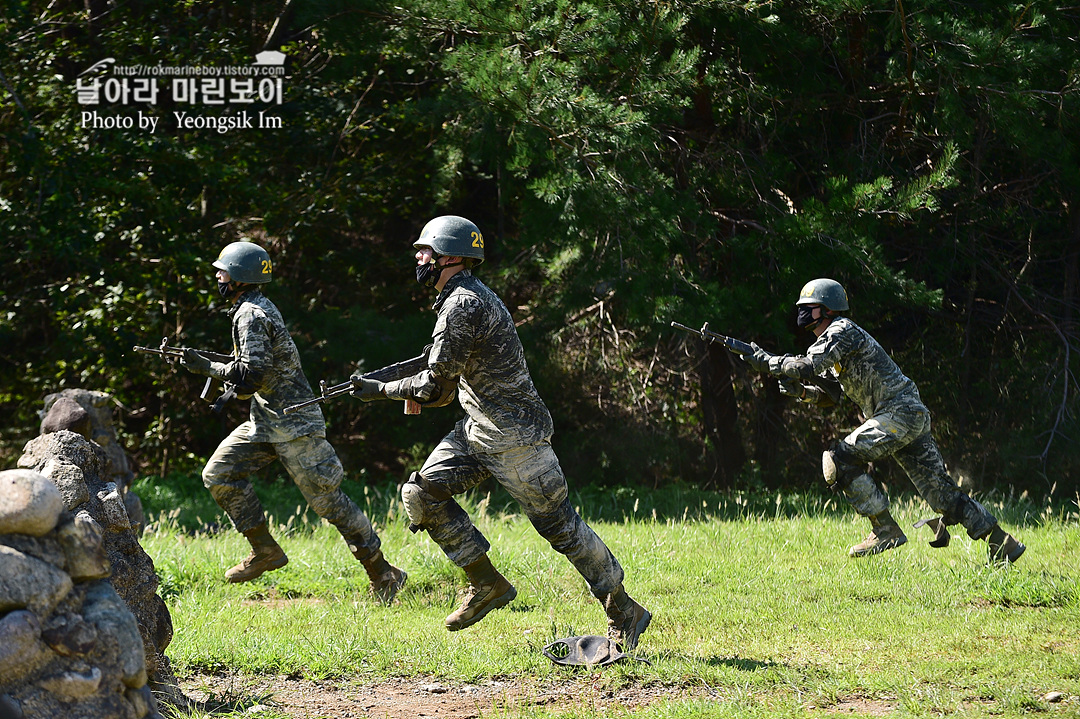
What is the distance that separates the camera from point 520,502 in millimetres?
5219

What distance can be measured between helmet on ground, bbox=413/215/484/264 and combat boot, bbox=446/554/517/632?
157 centimetres

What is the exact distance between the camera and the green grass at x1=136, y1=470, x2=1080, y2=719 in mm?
4805

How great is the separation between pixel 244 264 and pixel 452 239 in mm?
1946

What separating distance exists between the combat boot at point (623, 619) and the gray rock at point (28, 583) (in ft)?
8.92

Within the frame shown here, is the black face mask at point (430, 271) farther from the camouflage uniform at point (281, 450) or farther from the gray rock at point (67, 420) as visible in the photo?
the gray rock at point (67, 420)

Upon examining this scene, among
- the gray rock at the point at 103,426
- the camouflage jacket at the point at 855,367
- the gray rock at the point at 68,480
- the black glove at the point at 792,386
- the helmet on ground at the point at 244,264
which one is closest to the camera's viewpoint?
the gray rock at the point at 68,480

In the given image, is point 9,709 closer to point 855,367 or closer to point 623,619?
point 623,619

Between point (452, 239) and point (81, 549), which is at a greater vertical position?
point (452, 239)

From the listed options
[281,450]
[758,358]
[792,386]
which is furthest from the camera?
[792,386]

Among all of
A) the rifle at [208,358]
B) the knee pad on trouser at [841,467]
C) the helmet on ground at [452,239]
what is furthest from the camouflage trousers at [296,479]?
the knee pad on trouser at [841,467]

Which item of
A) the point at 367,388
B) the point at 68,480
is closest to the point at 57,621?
the point at 68,480

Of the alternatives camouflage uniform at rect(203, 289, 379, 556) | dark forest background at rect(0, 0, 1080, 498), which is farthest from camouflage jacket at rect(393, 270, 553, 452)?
dark forest background at rect(0, 0, 1080, 498)

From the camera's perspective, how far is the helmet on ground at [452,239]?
527 centimetres

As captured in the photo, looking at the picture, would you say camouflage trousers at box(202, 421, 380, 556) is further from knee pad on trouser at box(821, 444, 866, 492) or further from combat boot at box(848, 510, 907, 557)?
combat boot at box(848, 510, 907, 557)
